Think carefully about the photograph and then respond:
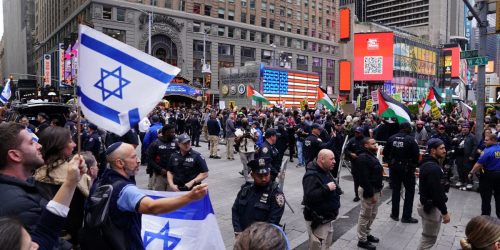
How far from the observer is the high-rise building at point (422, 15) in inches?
5463

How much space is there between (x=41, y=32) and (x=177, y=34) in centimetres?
5760

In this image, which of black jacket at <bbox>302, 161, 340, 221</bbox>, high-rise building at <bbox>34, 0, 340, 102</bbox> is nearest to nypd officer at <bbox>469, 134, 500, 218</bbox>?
black jacket at <bbox>302, 161, 340, 221</bbox>

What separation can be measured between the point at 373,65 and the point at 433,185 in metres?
69.3

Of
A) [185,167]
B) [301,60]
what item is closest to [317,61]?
[301,60]

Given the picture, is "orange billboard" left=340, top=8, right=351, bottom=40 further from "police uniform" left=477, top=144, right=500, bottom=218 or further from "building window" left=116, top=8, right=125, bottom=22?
"police uniform" left=477, top=144, right=500, bottom=218

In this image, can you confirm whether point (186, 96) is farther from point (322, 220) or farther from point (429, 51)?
point (429, 51)

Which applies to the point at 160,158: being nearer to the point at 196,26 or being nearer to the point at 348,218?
the point at 348,218

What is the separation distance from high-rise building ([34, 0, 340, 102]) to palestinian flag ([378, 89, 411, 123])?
1369 inches

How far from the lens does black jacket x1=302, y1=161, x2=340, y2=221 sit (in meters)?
5.16

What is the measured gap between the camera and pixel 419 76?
9650cm

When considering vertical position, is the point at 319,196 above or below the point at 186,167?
below

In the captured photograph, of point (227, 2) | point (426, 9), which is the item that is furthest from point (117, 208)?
point (426, 9)

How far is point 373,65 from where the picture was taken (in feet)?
234

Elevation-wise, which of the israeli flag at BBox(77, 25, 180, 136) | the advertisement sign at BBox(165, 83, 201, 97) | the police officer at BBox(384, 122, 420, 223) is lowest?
the police officer at BBox(384, 122, 420, 223)
